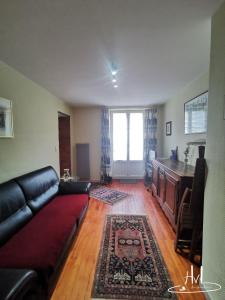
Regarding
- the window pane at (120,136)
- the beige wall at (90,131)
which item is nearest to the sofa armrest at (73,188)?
the beige wall at (90,131)

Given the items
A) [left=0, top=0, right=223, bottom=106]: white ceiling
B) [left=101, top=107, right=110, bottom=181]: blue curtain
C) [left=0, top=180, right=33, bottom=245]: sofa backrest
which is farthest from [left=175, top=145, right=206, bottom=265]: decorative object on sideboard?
[left=101, top=107, right=110, bottom=181]: blue curtain

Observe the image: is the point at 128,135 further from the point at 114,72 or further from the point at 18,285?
the point at 18,285

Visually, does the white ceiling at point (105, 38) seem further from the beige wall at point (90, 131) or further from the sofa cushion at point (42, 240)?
the beige wall at point (90, 131)

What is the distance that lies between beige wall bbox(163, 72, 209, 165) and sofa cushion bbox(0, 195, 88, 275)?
225 centimetres

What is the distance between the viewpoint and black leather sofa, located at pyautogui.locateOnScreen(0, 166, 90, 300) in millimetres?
1125

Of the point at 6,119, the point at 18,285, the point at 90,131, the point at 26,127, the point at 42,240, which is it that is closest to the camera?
the point at 18,285

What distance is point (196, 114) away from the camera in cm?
285

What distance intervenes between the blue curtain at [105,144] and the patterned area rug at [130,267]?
2.81 metres

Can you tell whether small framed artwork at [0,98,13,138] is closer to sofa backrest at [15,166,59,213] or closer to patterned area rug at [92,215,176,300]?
sofa backrest at [15,166,59,213]

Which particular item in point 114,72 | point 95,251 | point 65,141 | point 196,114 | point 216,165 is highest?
point 114,72

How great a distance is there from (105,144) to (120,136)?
0.57 m

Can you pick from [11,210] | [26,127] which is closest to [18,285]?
[11,210]

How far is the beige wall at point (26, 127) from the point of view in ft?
7.42

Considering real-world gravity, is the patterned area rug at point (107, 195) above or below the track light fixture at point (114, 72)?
below
